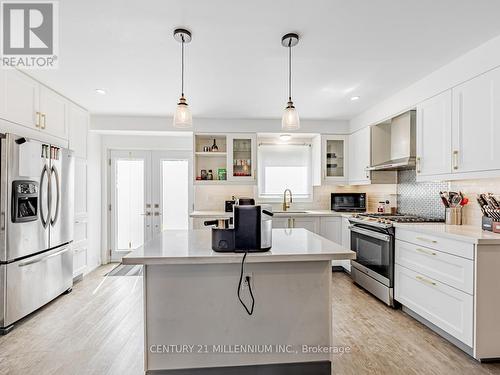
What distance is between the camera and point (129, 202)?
191 inches

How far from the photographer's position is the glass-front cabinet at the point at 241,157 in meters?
4.42

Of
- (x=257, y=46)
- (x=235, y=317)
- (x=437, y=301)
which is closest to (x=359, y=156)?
(x=437, y=301)

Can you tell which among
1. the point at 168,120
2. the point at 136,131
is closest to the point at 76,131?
the point at 136,131

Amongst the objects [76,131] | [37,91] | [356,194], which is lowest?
[356,194]

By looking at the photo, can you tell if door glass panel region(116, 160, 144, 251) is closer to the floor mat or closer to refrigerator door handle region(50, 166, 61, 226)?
the floor mat

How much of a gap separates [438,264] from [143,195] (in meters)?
4.35

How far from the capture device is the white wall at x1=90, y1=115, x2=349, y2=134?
421 cm

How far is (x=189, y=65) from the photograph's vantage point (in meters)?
2.57

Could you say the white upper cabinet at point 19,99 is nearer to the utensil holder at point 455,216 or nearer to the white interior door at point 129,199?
the white interior door at point 129,199

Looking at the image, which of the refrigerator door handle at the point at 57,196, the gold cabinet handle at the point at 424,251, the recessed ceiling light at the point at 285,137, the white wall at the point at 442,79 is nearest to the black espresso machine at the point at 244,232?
the gold cabinet handle at the point at 424,251

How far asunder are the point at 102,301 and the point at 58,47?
261 cm

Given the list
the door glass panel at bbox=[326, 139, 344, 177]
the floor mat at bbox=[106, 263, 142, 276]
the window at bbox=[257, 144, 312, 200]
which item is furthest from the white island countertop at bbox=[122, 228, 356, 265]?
the window at bbox=[257, 144, 312, 200]

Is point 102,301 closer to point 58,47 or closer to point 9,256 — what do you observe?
point 9,256

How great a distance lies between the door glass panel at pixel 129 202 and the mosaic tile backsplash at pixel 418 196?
13.7ft
